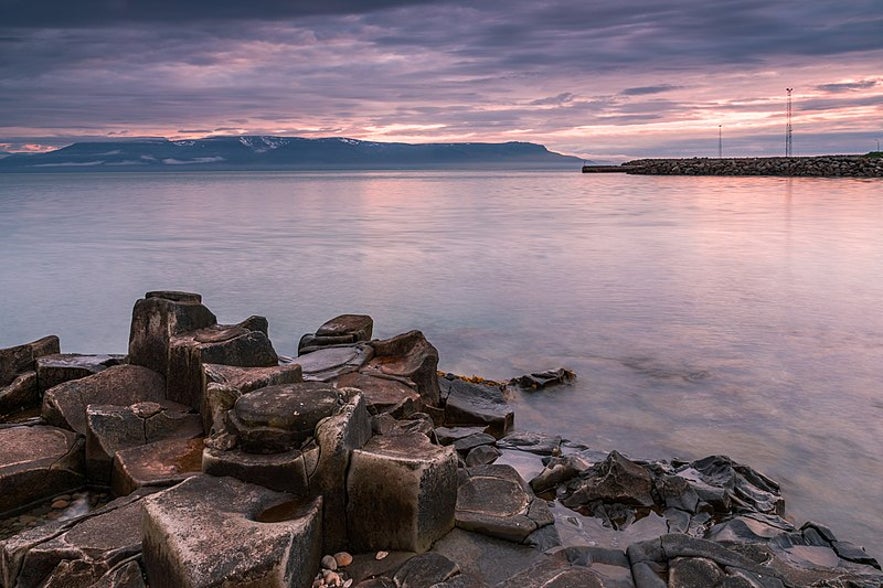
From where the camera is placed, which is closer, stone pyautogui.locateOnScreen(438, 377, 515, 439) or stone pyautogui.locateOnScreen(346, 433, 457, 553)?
stone pyautogui.locateOnScreen(346, 433, 457, 553)

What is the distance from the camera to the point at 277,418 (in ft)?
16.2

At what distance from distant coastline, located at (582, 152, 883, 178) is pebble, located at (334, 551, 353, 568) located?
233ft

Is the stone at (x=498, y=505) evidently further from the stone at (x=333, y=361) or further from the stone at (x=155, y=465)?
the stone at (x=333, y=361)

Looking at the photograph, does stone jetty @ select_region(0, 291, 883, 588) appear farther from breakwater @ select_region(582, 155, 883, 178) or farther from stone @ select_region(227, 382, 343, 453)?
breakwater @ select_region(582, 155, 883, 178)

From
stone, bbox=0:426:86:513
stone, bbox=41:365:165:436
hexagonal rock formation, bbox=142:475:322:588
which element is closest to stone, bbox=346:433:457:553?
hexagonal rock formation, bbox=142:475:322:588

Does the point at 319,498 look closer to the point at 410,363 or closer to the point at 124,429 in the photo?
the point at 124,429

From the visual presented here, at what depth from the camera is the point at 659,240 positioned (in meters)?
25.1

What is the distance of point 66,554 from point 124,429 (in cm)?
179

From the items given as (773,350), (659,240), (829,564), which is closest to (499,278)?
(773,350)

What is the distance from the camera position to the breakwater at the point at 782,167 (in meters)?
66.9

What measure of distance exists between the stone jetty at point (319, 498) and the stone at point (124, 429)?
14 mm

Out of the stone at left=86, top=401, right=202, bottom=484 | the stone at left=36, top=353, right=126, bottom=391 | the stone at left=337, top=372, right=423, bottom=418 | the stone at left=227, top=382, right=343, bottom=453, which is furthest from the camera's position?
the stone at left=36, top=353, right=126, bottom=391

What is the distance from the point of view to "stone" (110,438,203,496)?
206 inches

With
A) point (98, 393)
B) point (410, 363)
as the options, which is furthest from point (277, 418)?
point (410, 363)
